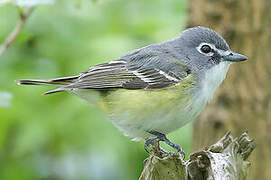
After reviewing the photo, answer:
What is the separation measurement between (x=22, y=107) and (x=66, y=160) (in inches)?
30.0

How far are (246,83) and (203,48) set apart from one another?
85cm

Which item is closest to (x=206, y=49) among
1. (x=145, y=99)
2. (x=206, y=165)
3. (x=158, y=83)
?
(x=158, y=83)

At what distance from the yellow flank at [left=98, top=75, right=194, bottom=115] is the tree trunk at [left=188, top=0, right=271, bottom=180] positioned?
1.07 m

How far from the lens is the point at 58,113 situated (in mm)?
5395

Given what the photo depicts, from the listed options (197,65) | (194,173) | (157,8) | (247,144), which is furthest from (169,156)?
(157,8)

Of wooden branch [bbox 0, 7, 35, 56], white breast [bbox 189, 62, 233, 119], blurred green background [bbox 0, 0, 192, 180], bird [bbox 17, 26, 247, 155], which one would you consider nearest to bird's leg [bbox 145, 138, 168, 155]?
bird [bbox 17, 26, 247, 155]

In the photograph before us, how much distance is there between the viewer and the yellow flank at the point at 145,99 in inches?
164

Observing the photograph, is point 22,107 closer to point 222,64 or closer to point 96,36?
point 96,36

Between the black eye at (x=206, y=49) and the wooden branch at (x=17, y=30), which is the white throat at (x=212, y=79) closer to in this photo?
the black eye at (x=206, y=49)

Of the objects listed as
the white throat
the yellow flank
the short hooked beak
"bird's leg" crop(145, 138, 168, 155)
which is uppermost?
the short hooked beak

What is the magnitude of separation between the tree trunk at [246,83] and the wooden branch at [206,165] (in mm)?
1719

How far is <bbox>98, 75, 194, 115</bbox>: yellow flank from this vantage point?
417 centimetres

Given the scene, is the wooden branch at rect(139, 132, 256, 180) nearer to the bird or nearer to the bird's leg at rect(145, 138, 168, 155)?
the bird's leg at rect(145, 138, 168, 155)

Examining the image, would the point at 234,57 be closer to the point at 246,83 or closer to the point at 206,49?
the point at 206,49
